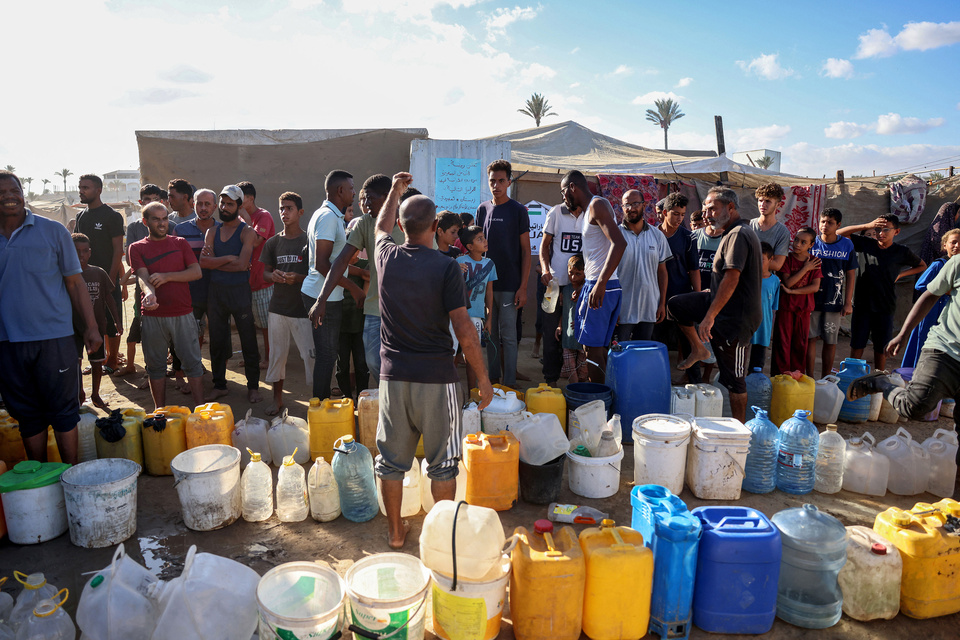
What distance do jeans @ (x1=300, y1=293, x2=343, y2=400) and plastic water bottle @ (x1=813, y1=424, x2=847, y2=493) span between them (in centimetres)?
399

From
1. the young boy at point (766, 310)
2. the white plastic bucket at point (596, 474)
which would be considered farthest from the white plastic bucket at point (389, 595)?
the young boy at point (766, 310)

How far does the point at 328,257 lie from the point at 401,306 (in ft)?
7.26

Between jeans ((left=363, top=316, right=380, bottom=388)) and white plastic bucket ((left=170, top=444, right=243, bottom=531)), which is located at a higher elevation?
jeans ((left=363, top=316, right=380, bottom=388))

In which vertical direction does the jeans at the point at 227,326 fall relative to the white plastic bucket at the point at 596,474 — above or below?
above

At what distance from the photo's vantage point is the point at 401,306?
3068 mm

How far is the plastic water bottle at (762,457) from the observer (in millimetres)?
4125

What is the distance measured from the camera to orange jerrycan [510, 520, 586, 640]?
2.55 meters

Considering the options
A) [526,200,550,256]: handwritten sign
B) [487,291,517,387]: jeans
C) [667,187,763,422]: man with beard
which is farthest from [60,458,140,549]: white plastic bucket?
[526,200,550,256]: handwritten sign

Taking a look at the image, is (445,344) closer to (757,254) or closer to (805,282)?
(757,254)

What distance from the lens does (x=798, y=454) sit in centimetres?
408

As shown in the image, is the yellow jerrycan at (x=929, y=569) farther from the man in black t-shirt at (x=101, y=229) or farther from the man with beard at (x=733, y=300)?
the man in black t-shirt at (x=101, y=229)

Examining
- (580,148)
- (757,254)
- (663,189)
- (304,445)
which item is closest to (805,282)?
(757,254)

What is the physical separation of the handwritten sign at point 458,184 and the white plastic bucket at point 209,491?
5357mm

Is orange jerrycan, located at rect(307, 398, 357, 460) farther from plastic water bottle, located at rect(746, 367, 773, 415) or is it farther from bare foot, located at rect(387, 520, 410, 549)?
plastic water bottle, located at rect(746, 367, 773, 415)
